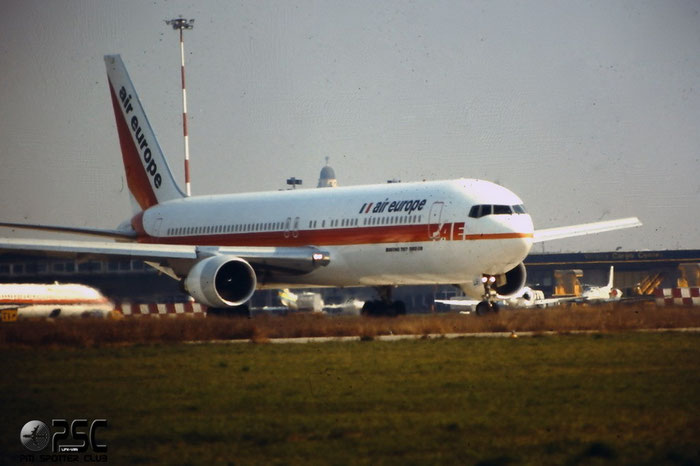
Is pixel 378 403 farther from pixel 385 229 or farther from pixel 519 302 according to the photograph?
pixel 519 302

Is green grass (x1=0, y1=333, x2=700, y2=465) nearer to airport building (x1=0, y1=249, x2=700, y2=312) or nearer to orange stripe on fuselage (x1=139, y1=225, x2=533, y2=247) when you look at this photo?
orange stripe on fuselage (x1=139, y1=225, x2=533, y2=247)

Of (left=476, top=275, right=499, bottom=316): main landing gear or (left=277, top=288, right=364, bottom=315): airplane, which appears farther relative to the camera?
(left=277, top=288, right=364, bottom=315): airplane

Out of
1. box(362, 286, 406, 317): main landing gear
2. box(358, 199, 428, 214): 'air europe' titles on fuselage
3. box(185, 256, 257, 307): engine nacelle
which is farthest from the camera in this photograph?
box(362, 286, 406, 317): main landing gear

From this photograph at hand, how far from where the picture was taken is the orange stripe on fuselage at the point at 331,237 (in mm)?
37500

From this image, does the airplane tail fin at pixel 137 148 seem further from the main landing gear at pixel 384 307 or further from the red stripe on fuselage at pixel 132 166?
the main landing gear at pixel 384 307

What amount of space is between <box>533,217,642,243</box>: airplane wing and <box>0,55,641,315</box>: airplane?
4cm

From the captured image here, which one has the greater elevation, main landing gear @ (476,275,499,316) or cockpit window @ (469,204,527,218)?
cockpit window @ (469,204,527,218)

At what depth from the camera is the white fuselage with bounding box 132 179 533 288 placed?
36.5 m

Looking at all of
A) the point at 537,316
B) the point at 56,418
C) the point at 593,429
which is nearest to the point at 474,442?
the point at 593,429

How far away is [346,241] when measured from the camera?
40.2 metres

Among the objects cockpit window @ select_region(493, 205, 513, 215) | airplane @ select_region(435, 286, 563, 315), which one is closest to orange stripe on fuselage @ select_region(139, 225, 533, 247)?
cockpit window @ select_region(493, 205, 513, 215)

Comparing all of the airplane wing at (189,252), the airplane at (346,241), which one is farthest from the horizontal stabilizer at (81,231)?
the airplane wing at (189,252)

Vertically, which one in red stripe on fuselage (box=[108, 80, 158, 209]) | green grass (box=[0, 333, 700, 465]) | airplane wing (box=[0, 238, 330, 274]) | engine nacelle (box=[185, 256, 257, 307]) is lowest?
green grass (box=[0, 333, 700, 465])

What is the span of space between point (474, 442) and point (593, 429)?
1.60 meters
